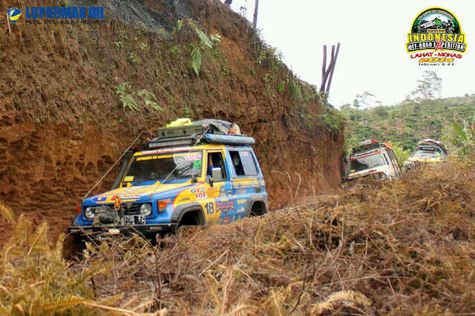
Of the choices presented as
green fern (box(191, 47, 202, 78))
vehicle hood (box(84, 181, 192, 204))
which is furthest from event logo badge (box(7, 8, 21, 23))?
green fern (box(191, 47, 202, 78))

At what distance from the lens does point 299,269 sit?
290cm

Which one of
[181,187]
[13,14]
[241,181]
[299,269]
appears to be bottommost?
[299,269]

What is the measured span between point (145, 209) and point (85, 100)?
356 cm

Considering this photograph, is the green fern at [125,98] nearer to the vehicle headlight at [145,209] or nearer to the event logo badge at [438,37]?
the vehicle headlight at [145,209]

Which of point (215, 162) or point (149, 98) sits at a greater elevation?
point (149, 98)

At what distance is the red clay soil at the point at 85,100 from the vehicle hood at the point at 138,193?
1.73m

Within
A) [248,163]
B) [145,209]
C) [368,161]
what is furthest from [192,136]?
[368,161]

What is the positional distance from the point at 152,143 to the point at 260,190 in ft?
7.59

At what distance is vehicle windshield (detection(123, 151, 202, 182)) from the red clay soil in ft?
4.86

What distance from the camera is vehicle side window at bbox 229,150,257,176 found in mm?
8391

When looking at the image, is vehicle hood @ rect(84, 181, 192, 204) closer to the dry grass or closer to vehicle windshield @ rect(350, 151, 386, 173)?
the dry grass

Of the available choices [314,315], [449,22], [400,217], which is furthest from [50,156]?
[449,22]

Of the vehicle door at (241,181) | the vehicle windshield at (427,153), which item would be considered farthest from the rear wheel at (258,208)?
the vehicle windshield at (427,153)

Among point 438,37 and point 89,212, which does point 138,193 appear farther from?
point 438,37
